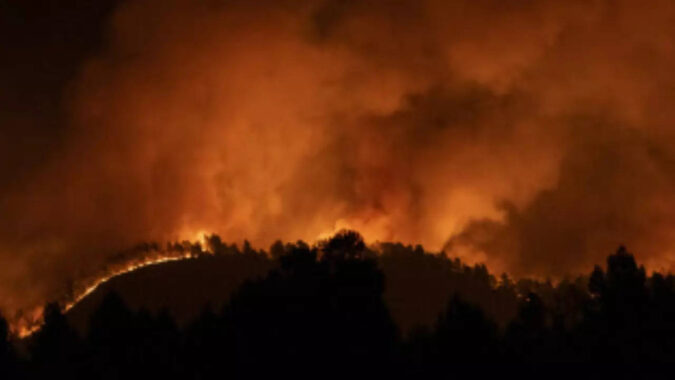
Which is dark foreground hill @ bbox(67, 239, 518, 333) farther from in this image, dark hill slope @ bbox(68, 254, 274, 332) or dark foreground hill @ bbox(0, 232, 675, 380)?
dark foreground hill @ bbox(0, 232, 675, 380)

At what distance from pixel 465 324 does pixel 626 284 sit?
4216 mm

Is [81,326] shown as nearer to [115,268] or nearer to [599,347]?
[115,268]

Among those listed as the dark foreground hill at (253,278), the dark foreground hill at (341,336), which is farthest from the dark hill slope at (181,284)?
the dark foreground hill at (341,336)

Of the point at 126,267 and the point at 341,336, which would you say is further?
the point at 126,267

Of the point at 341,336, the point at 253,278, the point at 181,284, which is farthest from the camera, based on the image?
the point at 181,284

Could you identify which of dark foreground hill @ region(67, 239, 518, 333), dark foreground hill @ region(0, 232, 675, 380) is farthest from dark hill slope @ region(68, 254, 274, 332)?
dark foreground hill @ region(0, 232, 675, 380)

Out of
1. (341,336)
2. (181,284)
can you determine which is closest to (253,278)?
(181,284)

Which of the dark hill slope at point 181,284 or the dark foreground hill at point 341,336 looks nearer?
the dark foreground hill at point 341,336

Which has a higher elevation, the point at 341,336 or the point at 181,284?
the point at 181,284

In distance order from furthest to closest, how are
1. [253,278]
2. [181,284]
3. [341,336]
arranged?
[181,284]
[253,278]
[341,336]

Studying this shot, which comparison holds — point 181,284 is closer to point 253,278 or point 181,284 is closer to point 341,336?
point 253,278

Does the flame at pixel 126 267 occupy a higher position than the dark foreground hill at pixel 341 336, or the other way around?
the flame at pixel 126 267

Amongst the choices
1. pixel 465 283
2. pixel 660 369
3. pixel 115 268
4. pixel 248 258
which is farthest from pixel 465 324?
pixel 115 268

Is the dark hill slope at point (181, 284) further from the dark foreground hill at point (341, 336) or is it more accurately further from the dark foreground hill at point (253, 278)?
the dark foreground hill at point (341, 336)
